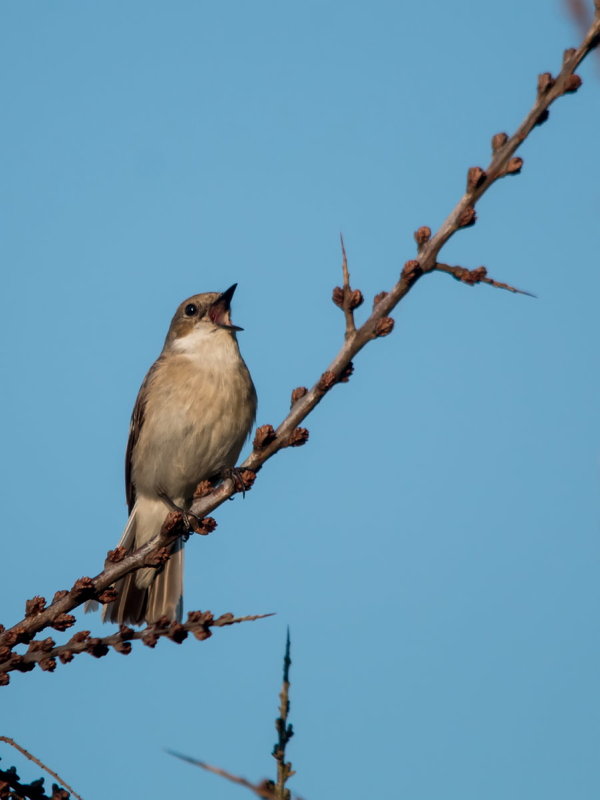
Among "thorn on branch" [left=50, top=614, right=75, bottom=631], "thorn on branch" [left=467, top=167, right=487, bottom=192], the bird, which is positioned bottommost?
"thorn on branch" [left=50, top=614, right=75, bottom=631]

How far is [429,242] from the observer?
382 centimetres

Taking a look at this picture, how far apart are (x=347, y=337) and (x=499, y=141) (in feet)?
3.18

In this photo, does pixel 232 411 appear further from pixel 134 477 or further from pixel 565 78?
A: pixel 565 78

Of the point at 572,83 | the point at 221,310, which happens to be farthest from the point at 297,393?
the point at 221,310

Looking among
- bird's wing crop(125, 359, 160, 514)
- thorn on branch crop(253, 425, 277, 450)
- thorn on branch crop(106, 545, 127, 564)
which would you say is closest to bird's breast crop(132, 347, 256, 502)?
bird's wing crop(125, 359, 160, 514)

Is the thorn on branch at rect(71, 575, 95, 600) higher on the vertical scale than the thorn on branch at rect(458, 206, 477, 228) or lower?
lower

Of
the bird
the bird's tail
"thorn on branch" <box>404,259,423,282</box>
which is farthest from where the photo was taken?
the bird

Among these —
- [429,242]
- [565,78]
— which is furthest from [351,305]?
[565,78]

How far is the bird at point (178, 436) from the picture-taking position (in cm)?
895

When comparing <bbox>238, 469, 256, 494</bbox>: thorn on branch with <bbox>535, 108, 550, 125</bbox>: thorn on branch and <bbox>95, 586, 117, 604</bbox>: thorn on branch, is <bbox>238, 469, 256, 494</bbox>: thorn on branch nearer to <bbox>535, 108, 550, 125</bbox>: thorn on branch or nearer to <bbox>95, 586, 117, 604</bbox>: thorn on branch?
<bbox>95, 586, 117, 604</bbox>: thorn on branch

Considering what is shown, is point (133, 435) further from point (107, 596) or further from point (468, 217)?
point (468, 217)

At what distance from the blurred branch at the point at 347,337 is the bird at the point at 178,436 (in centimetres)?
375

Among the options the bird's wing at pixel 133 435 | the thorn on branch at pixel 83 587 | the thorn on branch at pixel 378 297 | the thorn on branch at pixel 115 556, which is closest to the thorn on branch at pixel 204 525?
the thorn on branch at pixel 115 556

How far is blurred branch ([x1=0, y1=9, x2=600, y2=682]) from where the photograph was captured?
11.3 ft
